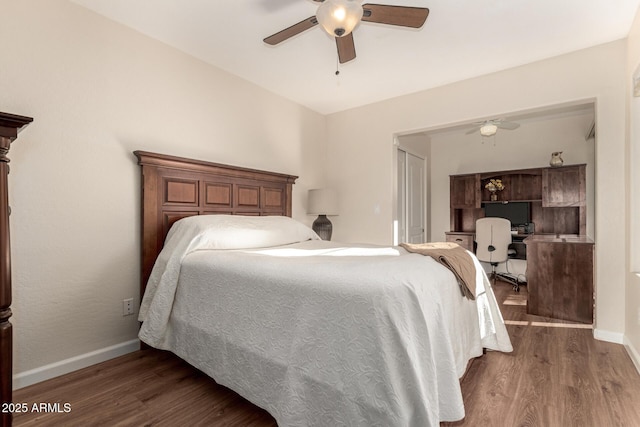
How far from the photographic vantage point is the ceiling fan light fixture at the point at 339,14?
153cm

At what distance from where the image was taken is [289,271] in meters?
1.55

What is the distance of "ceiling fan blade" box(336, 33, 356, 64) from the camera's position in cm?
197

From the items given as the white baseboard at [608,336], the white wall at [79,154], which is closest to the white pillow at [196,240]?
the white wall at [79,154]

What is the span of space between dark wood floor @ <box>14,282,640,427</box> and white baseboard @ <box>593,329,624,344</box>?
16cm

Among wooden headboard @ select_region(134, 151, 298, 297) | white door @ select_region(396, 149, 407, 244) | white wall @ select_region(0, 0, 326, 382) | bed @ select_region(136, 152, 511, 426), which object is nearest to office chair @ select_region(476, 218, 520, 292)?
white door @ select_region(396, 149, 407, 244)

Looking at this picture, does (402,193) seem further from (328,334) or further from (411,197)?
(328,334)

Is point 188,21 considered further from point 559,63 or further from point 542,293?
point 542,293

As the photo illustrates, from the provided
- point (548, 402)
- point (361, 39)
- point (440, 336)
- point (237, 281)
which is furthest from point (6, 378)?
point (361, 39)

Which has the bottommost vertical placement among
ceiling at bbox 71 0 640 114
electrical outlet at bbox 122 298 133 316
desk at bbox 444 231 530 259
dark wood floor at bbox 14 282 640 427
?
dark wood floor at bbox 14 282 640 427

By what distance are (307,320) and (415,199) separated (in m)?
4.19

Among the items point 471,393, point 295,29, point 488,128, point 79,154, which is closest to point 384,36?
point 295,29

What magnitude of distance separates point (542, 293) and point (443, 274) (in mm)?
2338

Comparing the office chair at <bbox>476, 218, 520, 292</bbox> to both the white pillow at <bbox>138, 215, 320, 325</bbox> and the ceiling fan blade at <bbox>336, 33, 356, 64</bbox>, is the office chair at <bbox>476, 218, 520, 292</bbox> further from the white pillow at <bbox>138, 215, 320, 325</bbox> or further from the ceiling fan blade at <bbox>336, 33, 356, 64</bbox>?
the ceiling fan blade at <bbox>336, 33, 356, 64</bbox>

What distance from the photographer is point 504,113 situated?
3.05m
